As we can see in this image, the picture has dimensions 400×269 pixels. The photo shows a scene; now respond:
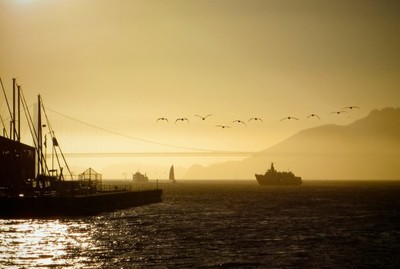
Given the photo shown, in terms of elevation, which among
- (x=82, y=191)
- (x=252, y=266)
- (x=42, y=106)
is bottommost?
(x=252, y=266)

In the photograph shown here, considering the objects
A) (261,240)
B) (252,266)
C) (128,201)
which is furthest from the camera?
(128,201)

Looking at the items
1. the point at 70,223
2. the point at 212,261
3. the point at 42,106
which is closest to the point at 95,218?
the point at 70,223

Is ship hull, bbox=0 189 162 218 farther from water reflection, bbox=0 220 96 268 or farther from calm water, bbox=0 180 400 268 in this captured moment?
water reflection, bbox=0 220 96 268

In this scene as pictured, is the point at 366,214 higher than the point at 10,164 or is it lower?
lower

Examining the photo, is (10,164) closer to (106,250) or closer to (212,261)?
(106,250)

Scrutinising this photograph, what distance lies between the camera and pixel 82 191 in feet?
323

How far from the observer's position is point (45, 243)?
5375cm

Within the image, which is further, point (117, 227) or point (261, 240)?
point (117, 227)

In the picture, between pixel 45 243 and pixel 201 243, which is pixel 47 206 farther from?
pixel 201 243

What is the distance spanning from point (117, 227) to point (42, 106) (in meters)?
42.5

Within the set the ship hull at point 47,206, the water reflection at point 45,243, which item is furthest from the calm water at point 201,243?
the ship hull at point 47,206

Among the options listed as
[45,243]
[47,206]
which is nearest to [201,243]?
[45,243]

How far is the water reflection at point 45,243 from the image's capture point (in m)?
44.0

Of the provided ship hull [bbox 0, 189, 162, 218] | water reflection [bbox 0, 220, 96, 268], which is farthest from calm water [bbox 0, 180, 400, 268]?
ship hull [bbox 0, 189, 162, 218]
